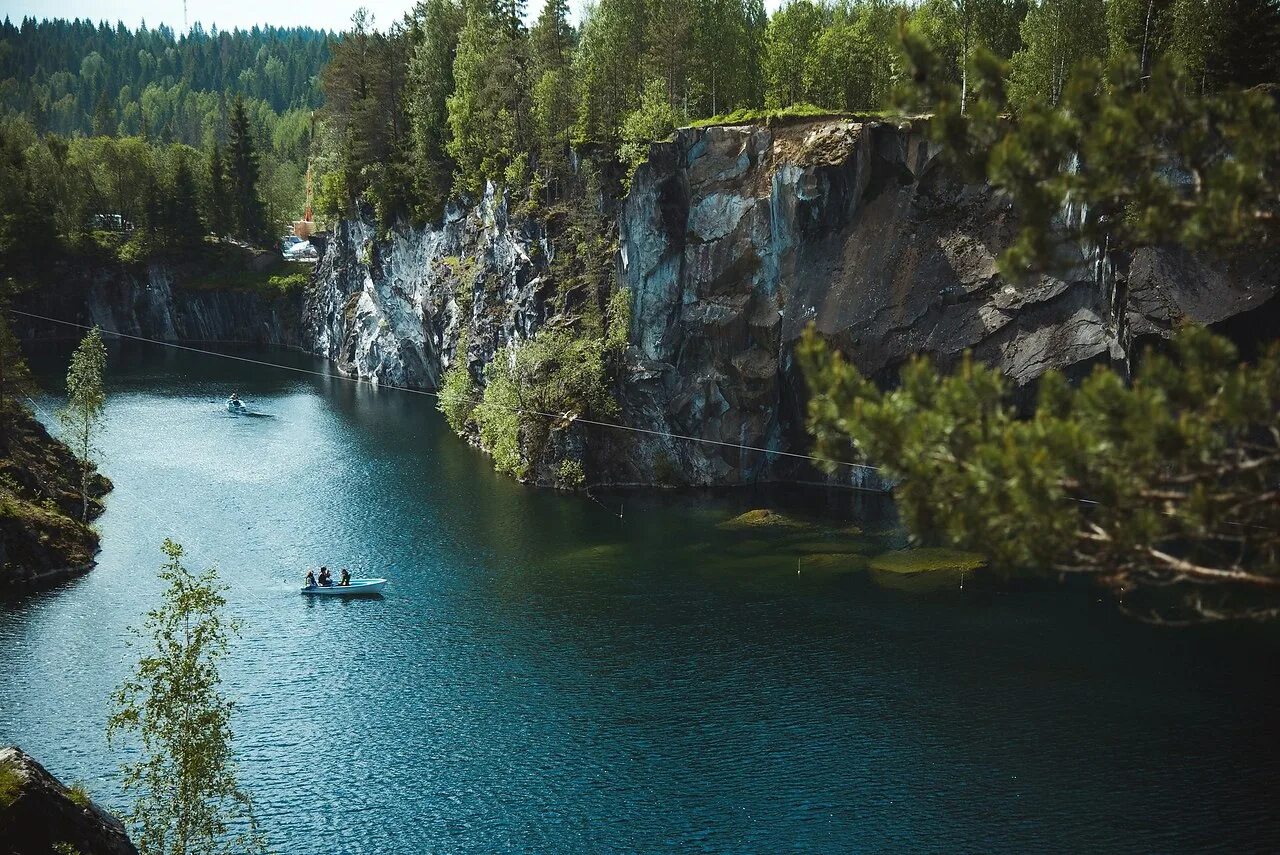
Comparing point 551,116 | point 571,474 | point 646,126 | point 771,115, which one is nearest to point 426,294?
point 551,116

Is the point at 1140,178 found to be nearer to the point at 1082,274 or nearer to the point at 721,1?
the point at 1082,274

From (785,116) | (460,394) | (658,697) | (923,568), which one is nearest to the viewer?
(658,697)

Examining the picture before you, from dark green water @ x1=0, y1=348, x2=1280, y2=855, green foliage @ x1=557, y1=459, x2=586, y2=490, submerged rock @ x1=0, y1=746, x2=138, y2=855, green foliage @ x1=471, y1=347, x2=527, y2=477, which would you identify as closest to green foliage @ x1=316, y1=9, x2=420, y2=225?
green foliage @ x1=471, y1=347, x2=527, y2=477

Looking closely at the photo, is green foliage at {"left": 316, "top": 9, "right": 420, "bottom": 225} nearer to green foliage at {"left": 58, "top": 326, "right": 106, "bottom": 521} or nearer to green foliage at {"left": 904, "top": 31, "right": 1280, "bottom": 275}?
green foliage at {"left": 58, "top": 326, "right": 106, "bottom": 521}

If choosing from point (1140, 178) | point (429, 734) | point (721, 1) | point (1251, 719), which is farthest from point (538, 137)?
point (1140, 178)

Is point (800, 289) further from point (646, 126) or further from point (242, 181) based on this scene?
point (242, 181)

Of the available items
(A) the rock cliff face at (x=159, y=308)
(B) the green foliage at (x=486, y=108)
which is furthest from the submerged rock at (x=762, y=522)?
(A) the rock cliff face at (x=159, y=308)
